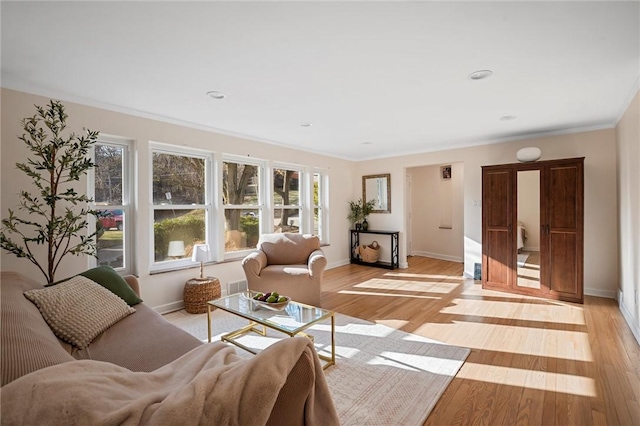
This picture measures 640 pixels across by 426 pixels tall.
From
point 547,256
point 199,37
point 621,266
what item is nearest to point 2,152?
point 199,37

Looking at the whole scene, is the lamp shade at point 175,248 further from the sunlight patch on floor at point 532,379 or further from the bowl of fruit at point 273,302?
the sunlight patch on floor at point 532,379

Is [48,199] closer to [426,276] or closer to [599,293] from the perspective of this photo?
[426,276]

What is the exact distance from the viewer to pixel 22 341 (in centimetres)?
121

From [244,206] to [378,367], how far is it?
313cm

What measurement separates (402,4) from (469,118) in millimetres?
2523

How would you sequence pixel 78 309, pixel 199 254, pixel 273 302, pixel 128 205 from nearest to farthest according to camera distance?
pixel 78 309 < pixel 273 302 < pixel 128 205 < pixel 199 254

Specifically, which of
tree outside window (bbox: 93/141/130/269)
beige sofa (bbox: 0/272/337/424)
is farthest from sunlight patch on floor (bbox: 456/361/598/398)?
tree outside window (bbox: 93/141/130/269)

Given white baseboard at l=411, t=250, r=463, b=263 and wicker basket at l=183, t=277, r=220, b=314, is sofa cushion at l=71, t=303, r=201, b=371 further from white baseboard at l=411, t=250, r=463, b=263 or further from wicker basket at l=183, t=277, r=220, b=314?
white baseboard at l=411, t=250, r=463, b=263

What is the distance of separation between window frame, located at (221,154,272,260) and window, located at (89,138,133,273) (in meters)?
1.12

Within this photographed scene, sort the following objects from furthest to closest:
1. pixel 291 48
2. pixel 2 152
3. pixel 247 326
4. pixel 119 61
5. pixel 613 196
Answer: pixel 613 196
pixel 247 326
pixel 2 152
pixel 119 61
pixel 291 48

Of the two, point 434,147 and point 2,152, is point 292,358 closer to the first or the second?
point 2,152

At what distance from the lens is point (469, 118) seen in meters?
3.74

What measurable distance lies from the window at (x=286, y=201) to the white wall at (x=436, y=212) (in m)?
3.18

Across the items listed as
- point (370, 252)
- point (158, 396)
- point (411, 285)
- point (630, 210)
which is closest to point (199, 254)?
point (158, 396)
